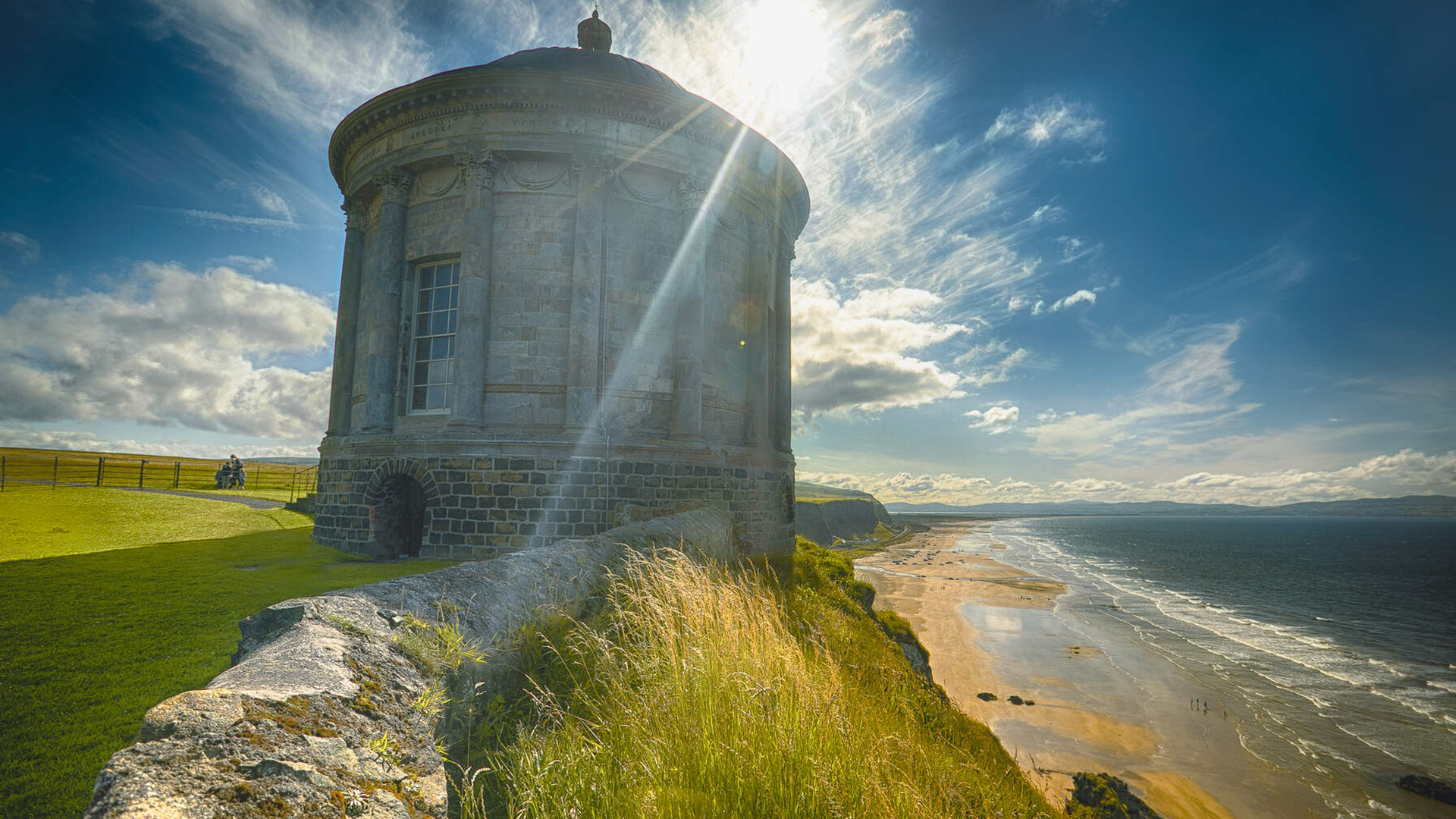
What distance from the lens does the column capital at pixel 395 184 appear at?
13.9 m

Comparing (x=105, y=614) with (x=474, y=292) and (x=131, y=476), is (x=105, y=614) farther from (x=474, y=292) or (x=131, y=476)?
(x=131, y=476)

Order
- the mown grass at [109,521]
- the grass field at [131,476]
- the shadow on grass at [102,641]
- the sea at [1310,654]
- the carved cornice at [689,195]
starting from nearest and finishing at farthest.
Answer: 1. the shadow on grass at [102,641]
2. the mown grass at [109,521]
3. the sea at [1310,654]
4. the carved cornice at [689,195]
5. the grass field at [131,476]

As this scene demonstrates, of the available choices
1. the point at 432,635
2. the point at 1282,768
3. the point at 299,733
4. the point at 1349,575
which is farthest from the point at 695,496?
the point at 1349,575

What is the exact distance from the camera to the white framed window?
13797 mm

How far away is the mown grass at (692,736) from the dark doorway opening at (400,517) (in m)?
9.85

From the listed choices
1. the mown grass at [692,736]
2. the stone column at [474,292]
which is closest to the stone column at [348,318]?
the stone column at [474,292]

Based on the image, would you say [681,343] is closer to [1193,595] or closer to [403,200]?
[403,200]

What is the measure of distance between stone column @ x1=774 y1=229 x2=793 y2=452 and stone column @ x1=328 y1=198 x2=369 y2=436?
1075 cm

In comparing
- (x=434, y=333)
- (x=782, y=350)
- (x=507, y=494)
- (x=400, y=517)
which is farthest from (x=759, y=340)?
(x=400, y=517)

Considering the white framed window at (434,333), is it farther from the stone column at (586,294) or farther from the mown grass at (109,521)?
the mown grass at (109,521)

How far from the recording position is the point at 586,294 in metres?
13.0

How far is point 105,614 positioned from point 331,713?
246 inches

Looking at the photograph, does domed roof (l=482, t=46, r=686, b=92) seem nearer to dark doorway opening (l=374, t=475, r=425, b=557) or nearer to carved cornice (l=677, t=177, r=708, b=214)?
carved cornice (l=677, t=177, r=708, b=214)

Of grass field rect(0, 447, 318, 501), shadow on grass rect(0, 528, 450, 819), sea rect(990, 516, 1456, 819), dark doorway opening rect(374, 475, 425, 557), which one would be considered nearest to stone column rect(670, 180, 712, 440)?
dark doorway opening rect(374, 475, 425, 557)
